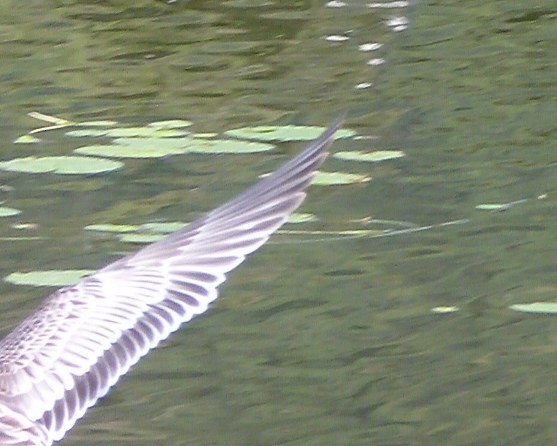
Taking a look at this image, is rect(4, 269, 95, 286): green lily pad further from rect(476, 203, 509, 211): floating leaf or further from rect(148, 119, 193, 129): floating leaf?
rect(148, 119, 193, 129): floating leaf

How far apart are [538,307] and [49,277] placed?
1735 millimetres

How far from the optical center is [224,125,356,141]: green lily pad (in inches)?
314

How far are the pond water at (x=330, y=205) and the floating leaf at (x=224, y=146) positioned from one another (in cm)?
9

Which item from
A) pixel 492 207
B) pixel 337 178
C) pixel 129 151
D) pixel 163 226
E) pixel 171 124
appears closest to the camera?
pixel 163 226

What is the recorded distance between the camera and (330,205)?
7148mm

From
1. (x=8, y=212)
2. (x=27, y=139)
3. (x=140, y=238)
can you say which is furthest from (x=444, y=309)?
(x=27, y=139)

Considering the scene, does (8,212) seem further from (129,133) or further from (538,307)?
(538,307)

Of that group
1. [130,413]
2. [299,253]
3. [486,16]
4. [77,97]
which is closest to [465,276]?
[299,253]

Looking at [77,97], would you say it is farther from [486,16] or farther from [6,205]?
[486,16]

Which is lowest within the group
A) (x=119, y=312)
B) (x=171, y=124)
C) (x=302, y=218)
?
(x=302, y=218)

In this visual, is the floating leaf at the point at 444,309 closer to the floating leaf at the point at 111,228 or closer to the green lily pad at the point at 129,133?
the floating leaf at the point at 111,228

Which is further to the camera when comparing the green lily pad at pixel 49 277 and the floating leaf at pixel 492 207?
the floating leaf at pixel 492 207

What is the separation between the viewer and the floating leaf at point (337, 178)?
7371 mm

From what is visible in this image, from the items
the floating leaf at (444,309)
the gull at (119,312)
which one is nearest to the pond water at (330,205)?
the floating leaf at (444,309)
